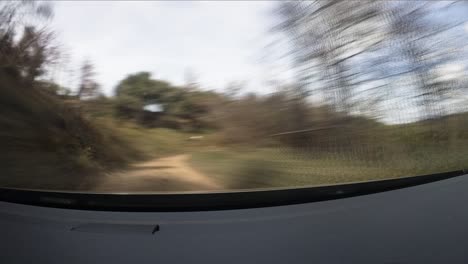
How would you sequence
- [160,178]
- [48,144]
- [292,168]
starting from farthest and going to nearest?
1. [48,144]
2. [292,168]
3. [160,178]

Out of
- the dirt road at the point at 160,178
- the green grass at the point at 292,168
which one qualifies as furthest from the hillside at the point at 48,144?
the green grass at the point at 292,168

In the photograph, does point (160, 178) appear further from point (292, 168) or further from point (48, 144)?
point (48, 144)

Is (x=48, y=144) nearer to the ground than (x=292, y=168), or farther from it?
farther from it

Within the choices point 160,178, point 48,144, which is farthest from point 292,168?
point 48,144

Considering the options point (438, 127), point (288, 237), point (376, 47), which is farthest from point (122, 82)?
point (438, 127)

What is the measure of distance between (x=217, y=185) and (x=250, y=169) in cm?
30

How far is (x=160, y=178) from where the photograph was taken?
2758 mm

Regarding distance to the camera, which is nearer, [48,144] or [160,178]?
[160,178]

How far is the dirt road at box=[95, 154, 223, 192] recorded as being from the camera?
104 inches

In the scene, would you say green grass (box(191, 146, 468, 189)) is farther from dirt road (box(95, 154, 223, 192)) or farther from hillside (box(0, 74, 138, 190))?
hillside (box(0, 74, 138, 190))

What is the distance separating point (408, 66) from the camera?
362 cm

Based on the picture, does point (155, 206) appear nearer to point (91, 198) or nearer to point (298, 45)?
point (91, 198)

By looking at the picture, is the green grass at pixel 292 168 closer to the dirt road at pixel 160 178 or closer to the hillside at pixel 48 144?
the dirt road at pixel 160 178

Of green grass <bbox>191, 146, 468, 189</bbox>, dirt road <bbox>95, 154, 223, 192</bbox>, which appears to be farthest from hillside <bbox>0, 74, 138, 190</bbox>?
green grass <bbox>191, 146, 468, 189</bbox>
